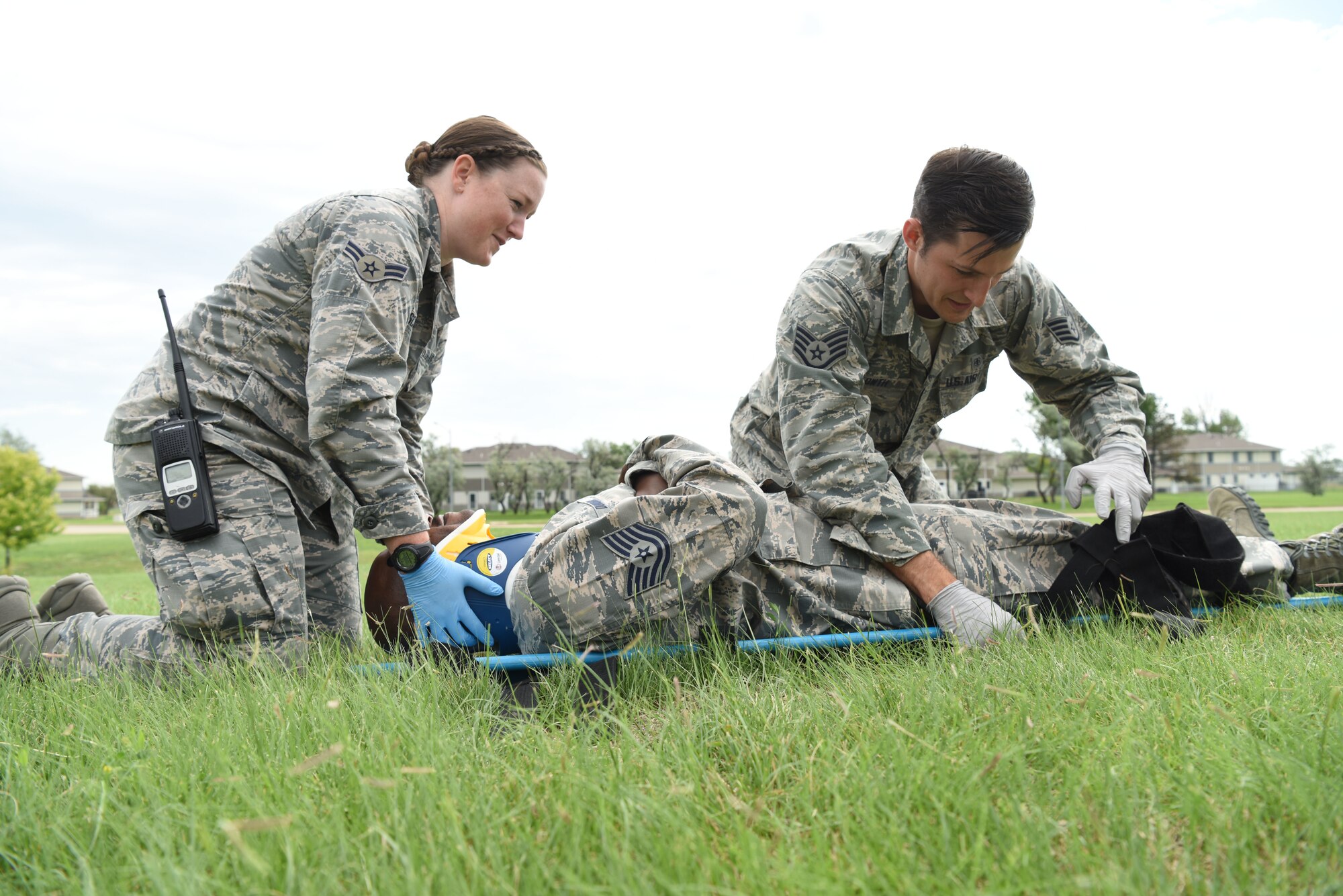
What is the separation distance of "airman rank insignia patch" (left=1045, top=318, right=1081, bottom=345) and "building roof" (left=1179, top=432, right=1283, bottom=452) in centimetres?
9929

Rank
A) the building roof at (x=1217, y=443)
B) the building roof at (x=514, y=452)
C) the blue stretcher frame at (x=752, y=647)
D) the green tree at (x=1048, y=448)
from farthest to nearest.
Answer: the building roof at (x=1217, y=443), the building roof at (x=514, y=452), the green tree at (x=1048, y=448), the blue stretcher frame at (x=752, y=647)

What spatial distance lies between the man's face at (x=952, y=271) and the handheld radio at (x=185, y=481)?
2700 mm

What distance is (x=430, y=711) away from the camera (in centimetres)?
186

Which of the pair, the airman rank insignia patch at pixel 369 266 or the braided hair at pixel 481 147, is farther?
the braided hair at pixel 481 147

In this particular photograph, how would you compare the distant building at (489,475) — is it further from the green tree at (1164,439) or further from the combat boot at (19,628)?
the combat boot at (19,628)

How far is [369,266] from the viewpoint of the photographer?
2840mm

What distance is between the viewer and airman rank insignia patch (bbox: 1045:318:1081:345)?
3631 mm

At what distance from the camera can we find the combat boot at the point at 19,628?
2961 millimetres

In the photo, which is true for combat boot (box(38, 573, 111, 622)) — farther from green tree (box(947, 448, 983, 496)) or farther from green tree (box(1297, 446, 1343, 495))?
green tree (box(1297, 446, 1343, 495))

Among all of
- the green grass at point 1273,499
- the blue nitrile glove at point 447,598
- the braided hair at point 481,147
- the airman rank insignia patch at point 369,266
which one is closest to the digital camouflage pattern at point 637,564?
the blue nitrile glove at point 447,598

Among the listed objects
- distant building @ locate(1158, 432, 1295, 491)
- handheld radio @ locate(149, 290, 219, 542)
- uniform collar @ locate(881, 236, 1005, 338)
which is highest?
uniform collar @ locate(881, 236, 1005, 338)

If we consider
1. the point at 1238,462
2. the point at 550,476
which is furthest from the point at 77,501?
the point at 1238,462

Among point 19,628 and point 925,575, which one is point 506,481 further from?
point 925,575

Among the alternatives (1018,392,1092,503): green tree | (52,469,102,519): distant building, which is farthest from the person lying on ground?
(52,469,102,519): distant building
